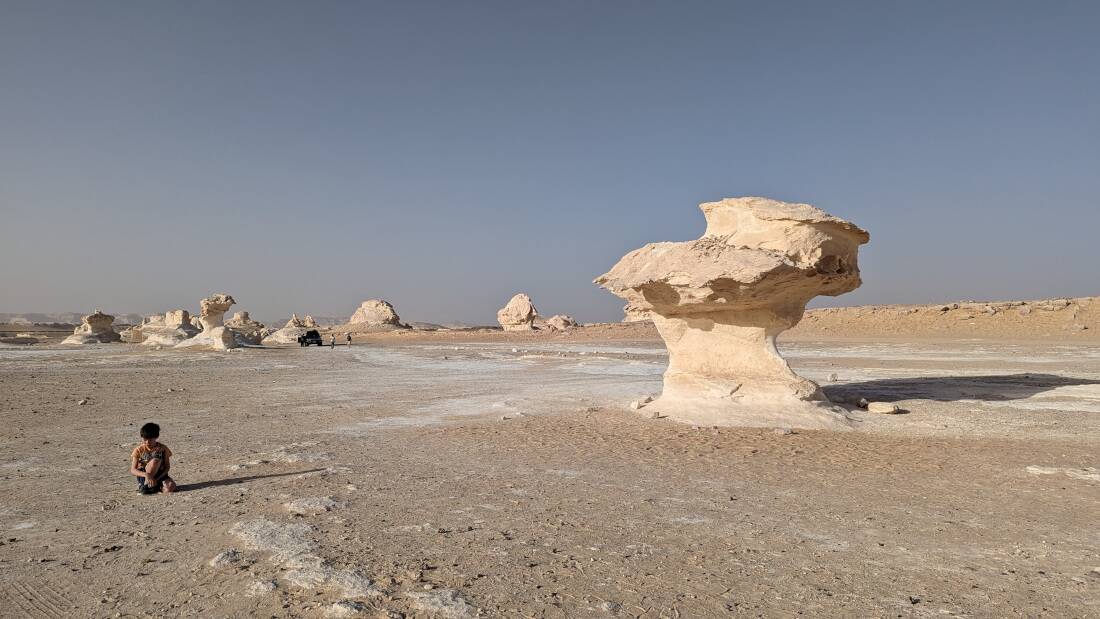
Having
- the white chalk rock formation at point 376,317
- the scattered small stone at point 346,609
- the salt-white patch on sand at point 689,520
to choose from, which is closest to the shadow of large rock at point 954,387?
the salt-white patch on sand at point 689,520

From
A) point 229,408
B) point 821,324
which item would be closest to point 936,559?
point 229,408

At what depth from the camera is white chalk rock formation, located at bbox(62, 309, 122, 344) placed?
38.2 m

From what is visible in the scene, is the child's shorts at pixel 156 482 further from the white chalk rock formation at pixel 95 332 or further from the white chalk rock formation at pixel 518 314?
the white chalk rock formation at pixel 518 314

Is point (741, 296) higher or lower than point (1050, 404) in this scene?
higher

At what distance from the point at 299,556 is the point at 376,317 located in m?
64.7

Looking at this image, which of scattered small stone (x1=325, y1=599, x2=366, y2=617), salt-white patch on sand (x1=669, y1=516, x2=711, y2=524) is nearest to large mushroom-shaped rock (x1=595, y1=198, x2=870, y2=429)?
salt-white patch on sand (x1=669, y1=516, x2=711, y2=524)

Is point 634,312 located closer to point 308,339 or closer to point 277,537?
point 277,537

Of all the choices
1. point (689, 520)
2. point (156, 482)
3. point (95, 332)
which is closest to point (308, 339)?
point (95, 332)

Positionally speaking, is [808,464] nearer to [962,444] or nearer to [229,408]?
[962,444]

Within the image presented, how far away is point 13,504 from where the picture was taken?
17.5 ft

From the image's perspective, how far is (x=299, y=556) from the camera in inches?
160

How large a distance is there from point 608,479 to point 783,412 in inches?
181

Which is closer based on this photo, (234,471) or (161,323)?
(234,471)

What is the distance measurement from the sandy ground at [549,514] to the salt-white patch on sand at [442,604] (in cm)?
2
